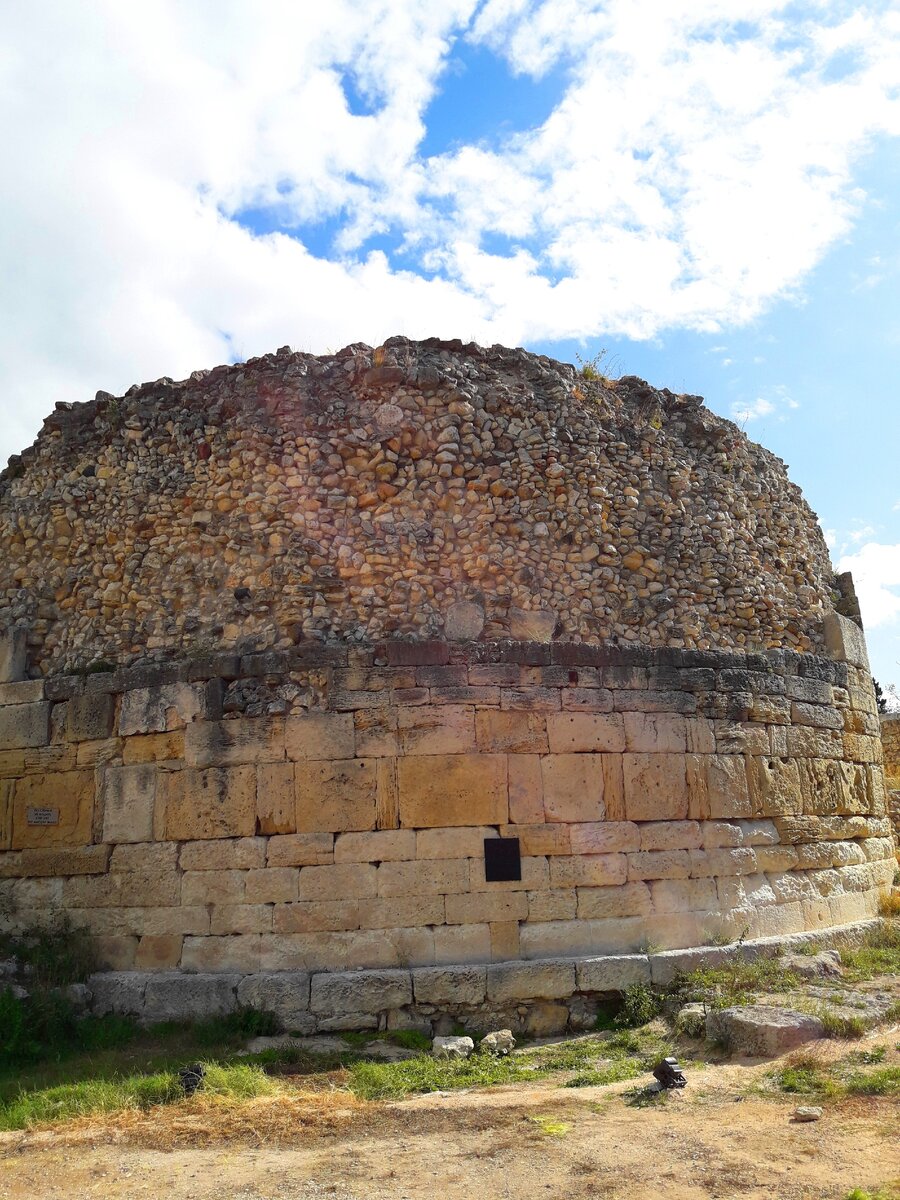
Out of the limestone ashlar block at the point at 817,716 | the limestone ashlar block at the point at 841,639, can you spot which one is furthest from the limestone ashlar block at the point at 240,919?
the limestone ashlar block at the point at 841,639

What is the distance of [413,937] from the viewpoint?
786 cm

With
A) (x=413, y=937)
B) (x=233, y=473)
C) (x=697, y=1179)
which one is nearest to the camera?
(x=697, y=1179)

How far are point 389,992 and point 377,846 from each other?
1.09m

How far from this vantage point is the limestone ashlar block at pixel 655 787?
336 inches

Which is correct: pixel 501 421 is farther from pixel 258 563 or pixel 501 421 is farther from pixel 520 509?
pixel 258 563

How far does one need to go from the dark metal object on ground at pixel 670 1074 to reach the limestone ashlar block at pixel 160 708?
452cm

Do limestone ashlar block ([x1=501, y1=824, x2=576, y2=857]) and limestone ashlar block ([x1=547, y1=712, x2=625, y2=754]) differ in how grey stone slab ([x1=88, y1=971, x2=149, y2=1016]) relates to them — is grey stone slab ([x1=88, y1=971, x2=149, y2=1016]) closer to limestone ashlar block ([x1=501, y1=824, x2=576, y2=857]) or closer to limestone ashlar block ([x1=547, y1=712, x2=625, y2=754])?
limestone ashlar block ([x1=501, y1=824, x2=576, y2=857])

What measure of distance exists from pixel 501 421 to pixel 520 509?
89 cm

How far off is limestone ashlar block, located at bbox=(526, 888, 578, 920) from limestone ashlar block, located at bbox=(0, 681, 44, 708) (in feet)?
15.8

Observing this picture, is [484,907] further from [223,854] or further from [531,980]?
[223,854]

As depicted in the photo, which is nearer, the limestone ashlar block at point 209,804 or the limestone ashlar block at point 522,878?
the limestone ashlar block at point 522,878

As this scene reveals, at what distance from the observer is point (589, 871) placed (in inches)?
325

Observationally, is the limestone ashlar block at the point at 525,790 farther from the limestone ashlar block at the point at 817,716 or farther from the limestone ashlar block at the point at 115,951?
the limestone ashlar block at the point at 115,951

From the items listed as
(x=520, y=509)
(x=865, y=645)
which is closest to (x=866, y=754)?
(x=865, y=645)
